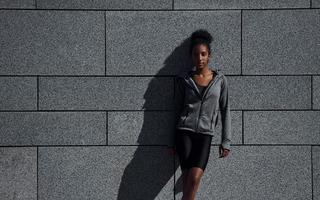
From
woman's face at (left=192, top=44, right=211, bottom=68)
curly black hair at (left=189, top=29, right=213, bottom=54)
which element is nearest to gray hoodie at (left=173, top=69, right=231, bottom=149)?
woman's face at (left=192, top=44, right=211, bottom=68)

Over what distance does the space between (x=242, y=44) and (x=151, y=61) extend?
54.0 inches

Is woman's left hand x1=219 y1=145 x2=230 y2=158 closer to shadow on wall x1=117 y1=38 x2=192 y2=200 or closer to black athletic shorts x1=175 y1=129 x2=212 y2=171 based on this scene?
black athletic shorts x1=175 y1=129 x2=212 y2=171

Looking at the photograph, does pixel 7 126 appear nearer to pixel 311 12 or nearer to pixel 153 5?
pixel 153 5

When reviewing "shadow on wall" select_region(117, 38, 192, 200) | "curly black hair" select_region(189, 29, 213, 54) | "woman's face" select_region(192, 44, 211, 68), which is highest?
"curly black hair" select_region(189, 29, 213, 54)

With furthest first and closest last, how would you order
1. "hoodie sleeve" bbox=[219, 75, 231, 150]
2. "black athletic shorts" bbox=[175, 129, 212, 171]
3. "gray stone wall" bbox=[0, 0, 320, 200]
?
"gray stone wall" bbox=[0, 0, 320, 200] < "hoodie sleeve" bbox=[219, 75, 231, 150] < "black athletic shorts" bbox=[175, 129, 212, 171]

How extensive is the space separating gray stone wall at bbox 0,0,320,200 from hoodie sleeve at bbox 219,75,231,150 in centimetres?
43

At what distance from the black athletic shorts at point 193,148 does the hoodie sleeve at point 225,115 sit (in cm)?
23

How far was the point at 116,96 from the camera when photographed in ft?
22.1

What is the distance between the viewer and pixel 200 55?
6188 mm

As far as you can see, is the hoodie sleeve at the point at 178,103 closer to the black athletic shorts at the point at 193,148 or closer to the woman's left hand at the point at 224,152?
the black athletic shorts at the point at 193,148

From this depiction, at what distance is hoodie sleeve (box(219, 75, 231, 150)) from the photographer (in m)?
6.27

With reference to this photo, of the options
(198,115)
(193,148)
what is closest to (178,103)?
(198,115)

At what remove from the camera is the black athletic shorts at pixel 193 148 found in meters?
6.10

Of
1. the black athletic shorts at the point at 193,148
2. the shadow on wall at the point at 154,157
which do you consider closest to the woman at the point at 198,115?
the black athletic shorts at the point at 193,148
